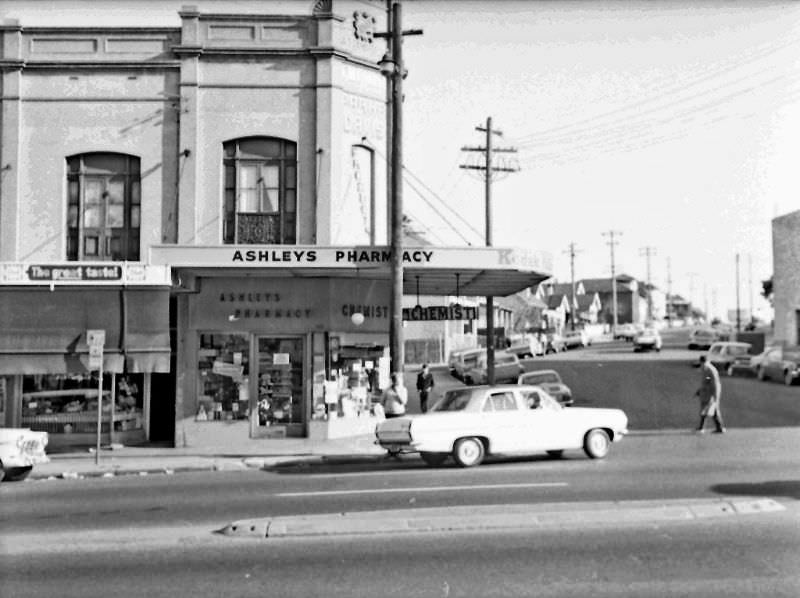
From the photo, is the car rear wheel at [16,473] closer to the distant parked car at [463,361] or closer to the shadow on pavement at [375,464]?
the shadow on pavement at [375,464]

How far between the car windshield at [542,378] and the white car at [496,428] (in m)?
11.7

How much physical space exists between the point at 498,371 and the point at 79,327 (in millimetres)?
21980

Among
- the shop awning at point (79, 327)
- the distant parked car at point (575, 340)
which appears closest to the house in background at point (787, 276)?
the distant parked car at point (575, 340)

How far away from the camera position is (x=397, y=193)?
1942 centimetres

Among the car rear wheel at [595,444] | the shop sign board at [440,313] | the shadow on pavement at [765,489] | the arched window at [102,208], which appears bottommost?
the shadow on pavement at [765,489]

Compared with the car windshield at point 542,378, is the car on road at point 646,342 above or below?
above

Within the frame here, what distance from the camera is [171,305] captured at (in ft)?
70.7

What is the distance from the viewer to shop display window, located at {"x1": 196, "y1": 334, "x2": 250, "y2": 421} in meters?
21.1

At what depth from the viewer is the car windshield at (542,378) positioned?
2844 centimetres

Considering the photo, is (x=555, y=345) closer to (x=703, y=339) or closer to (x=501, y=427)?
(x=703, y=339)

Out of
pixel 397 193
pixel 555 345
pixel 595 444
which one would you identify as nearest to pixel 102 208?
pixel 397 193

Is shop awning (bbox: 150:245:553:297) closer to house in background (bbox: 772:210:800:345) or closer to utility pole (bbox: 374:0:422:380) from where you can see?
utility pole (bbox: 374:0:422:380)

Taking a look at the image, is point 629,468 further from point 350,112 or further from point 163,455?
point 350,112

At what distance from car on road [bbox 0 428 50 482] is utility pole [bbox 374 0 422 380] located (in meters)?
7.11
